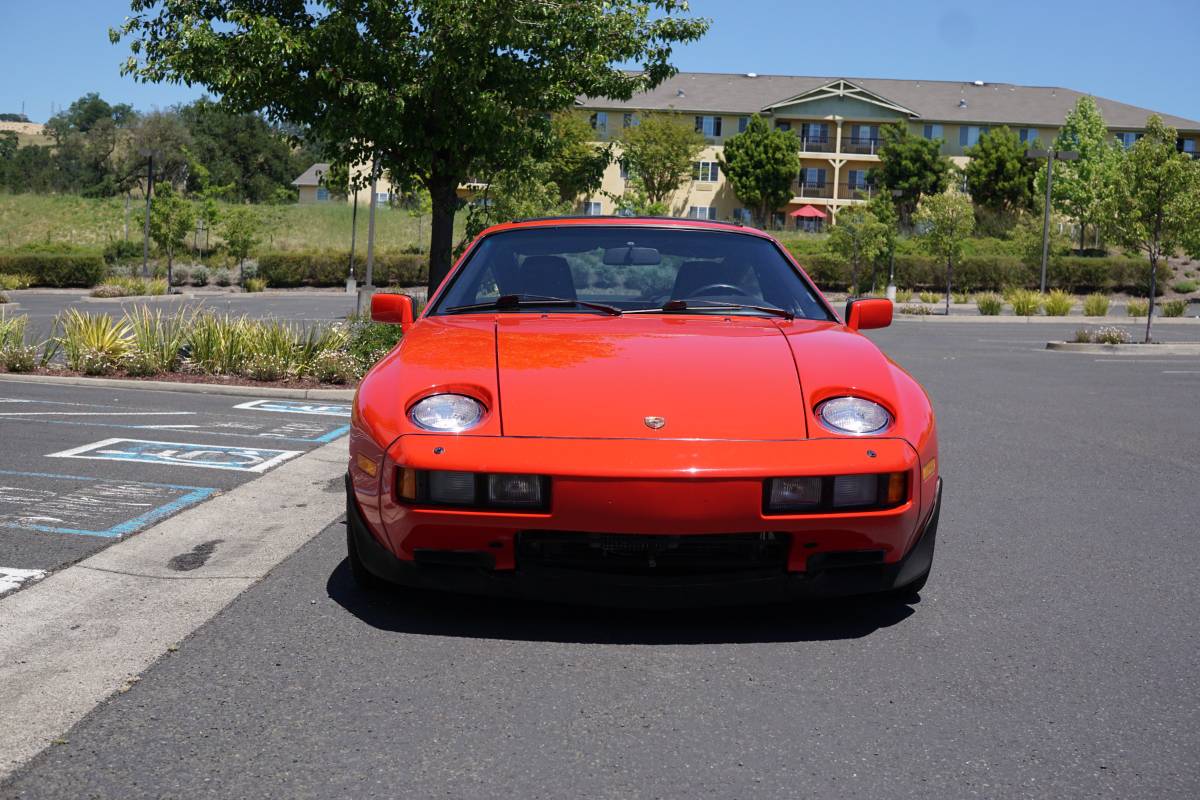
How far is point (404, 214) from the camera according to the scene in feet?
245

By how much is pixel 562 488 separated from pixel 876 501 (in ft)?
3.38

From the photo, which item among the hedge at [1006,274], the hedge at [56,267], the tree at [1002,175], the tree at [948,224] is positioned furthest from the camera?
the tree at [1002,175]

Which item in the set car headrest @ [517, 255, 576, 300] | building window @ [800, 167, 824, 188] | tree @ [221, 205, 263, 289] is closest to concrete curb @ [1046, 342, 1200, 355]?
car headrest @ [517, 255, 576, 300]

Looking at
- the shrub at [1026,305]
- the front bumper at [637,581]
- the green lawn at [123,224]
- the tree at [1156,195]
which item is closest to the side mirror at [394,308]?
the front bumper at [637,581]

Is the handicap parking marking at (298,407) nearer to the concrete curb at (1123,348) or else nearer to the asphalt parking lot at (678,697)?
the asphalt parking lot at (678,697)

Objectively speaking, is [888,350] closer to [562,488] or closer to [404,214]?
[562,488]

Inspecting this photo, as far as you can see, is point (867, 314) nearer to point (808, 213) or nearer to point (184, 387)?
point (184, 387)

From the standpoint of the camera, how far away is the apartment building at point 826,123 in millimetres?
78875

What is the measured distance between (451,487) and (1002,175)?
76.8 metres

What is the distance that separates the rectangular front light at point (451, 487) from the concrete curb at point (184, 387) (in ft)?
27.0

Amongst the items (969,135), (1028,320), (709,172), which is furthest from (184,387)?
(969,135)

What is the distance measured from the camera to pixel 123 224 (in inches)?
2899

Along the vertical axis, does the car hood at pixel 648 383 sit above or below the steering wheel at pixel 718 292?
below

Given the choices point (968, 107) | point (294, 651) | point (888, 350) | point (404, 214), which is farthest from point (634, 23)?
point (968, 107)
